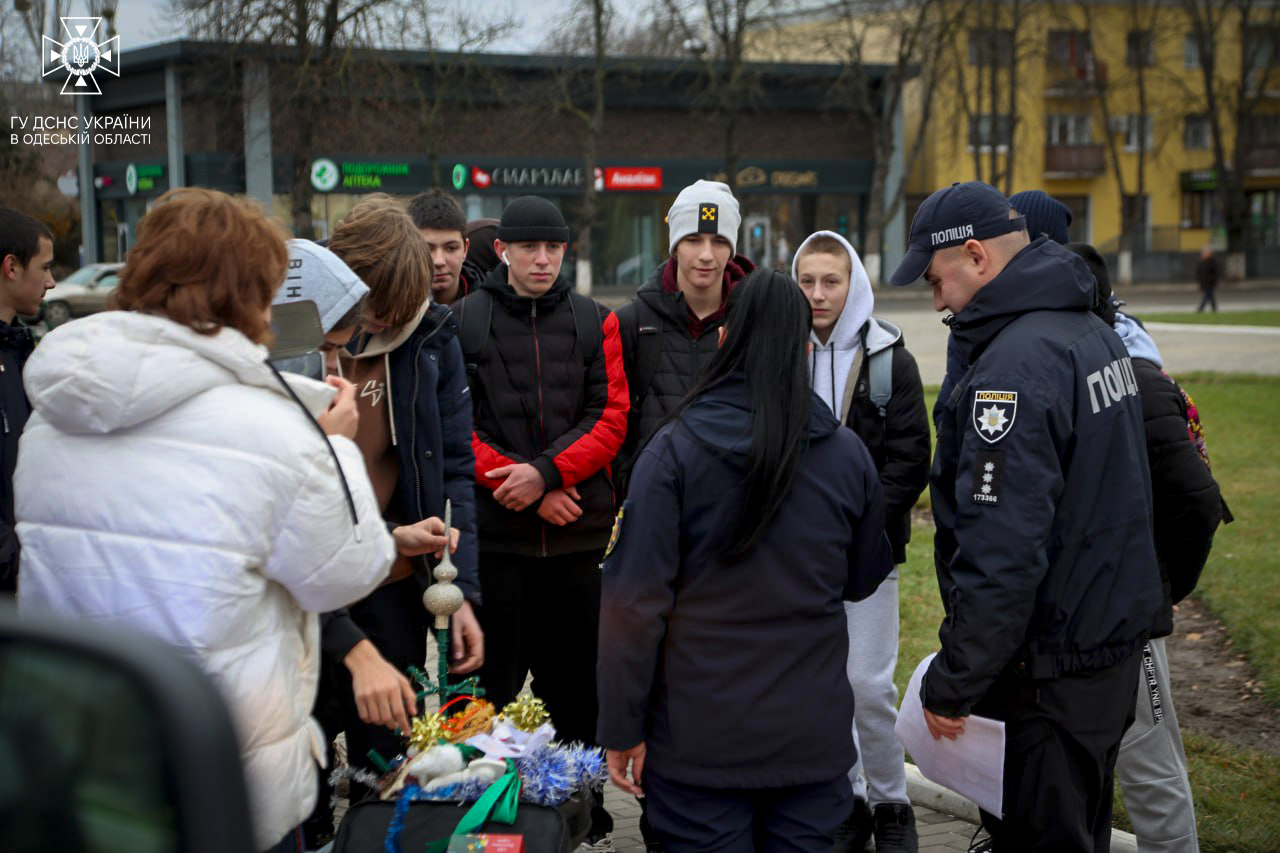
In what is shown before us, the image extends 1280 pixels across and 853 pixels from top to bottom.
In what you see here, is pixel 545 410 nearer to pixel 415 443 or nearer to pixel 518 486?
pixel 518 486

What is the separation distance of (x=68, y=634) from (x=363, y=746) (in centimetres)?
283

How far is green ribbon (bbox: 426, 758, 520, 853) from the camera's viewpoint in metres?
2.88

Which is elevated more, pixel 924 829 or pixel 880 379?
pixel 880 379

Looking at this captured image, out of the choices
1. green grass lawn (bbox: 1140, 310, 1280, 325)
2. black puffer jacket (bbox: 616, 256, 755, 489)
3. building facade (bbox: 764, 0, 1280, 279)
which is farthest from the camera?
building facade (bbox: 764, 0, 1280, 279)

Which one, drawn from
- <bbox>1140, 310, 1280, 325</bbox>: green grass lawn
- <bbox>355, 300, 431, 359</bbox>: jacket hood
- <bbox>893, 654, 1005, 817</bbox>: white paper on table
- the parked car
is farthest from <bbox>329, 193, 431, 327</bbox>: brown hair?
the parked car

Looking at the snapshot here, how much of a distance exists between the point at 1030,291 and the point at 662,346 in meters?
1.87

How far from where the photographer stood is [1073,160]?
5388cm

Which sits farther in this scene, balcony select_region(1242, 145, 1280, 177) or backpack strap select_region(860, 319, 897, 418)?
balcony select_region(1242, 145, 1280, 177)

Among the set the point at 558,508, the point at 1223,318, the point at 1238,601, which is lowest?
the point at 1238,601

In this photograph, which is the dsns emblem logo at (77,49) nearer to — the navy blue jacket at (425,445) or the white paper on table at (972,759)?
the navy blue jacket at (425,445)

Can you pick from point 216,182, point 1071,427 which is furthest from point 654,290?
point 216,182

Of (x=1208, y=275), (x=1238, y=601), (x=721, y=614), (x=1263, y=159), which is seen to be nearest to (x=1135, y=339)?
(x=721, y=614)

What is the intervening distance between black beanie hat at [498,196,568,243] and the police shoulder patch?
2.18m

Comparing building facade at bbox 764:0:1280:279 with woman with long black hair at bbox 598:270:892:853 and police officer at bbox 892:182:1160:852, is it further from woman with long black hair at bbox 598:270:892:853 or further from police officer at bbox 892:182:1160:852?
woman with long black hair at bbox 598:270:892:853
